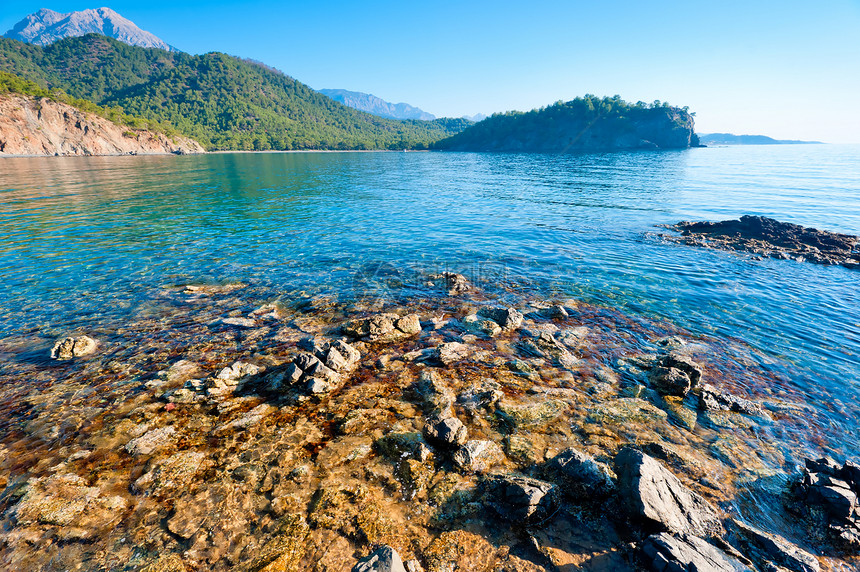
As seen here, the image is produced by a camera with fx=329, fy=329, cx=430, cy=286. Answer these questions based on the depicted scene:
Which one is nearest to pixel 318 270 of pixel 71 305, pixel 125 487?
pixel 71 305

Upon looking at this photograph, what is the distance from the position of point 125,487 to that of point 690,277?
24.3 m

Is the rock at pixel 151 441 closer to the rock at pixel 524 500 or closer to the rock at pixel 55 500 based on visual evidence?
the rock at pixel 55 500

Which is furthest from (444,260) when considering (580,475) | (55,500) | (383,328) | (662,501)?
(55,500)

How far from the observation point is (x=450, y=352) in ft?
36.3

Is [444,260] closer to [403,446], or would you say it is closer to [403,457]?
[403,446]

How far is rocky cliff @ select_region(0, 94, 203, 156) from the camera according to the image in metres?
121

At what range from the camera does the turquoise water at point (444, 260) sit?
13055mm

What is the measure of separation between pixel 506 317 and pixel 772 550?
28.0 ft

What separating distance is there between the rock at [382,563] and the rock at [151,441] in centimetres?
566

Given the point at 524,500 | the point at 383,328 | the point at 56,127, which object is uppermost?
the point at 56,127

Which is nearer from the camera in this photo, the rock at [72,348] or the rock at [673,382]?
the rock at [673,382]

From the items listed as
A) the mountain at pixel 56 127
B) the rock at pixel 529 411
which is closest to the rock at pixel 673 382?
the rock at pixel 529 411

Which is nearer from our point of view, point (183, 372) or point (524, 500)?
point (524, 500)

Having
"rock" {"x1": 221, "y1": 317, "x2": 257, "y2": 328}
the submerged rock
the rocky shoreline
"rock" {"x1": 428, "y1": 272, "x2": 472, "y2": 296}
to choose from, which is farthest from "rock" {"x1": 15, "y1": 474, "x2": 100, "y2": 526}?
the submerged rock
